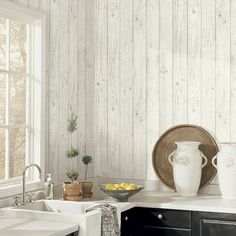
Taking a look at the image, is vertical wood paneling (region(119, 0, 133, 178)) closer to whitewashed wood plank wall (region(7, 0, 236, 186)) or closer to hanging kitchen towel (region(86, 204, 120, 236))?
whitewashed wood plank wall (region(7, 0, 236, 186))

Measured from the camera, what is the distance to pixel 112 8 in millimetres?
4414

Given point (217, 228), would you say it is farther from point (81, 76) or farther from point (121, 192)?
point (81, 76)

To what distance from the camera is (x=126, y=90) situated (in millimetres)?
4359

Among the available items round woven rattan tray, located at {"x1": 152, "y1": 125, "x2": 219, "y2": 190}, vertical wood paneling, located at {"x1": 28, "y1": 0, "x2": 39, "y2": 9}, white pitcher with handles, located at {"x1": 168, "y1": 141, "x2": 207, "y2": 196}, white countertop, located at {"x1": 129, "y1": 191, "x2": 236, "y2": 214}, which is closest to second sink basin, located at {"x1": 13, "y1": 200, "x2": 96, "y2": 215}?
white countertop, located at {"x1": 129, "y1": 191, "x2": 236, "y2": 214}

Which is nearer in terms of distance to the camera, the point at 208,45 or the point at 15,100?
the point at 15,100

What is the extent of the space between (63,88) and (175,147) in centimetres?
99

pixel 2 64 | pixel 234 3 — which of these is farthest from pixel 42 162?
pixel 234 3

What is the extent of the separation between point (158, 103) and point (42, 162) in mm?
1100

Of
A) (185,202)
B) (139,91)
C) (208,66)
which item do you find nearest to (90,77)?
(139,91)

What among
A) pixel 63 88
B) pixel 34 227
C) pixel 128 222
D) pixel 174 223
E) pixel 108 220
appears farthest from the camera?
pixel 63 88

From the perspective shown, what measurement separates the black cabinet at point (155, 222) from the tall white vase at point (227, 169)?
43cm

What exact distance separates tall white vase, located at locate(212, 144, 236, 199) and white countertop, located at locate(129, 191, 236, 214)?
0.26 ft

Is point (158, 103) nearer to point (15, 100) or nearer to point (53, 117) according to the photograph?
point (53, 117)

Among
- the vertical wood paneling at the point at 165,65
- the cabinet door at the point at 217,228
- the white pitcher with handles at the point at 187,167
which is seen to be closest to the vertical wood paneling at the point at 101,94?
the vertical wood paneling at the point at 165,65
